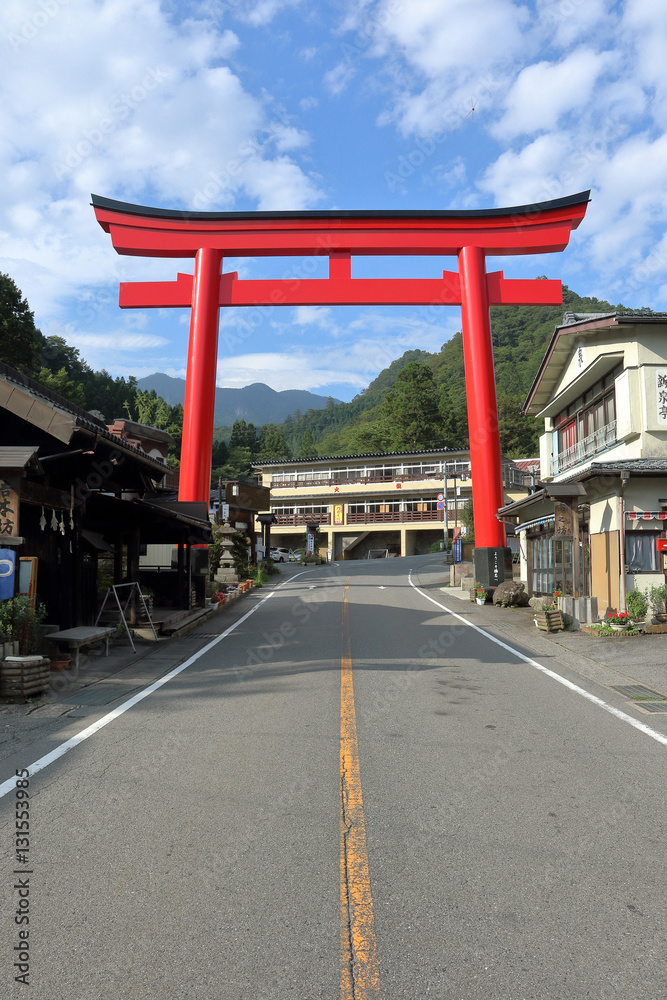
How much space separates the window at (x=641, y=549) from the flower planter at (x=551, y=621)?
6.34ft

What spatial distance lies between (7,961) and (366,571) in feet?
128

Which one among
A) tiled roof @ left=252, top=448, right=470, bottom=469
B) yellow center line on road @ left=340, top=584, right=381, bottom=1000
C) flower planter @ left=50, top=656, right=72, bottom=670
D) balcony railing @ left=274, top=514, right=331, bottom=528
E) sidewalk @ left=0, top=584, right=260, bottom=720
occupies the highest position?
tiled roof @ left=252, top=448, right=470, bottom=469

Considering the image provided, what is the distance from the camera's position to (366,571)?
41.8 meters

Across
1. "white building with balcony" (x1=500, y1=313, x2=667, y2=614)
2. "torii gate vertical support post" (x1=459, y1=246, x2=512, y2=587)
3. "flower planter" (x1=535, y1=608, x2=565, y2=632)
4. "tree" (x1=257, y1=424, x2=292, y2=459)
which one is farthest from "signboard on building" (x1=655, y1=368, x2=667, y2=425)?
"tree" (x1=257, y1=424, x2=292, y2=459)

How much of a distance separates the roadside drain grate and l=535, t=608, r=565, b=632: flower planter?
5729mm

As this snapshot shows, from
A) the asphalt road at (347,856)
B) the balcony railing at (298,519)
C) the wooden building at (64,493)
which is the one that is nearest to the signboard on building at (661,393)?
the asphalt road at (347,856)

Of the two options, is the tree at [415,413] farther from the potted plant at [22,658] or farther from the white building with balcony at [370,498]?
the potted plant at [22,658]

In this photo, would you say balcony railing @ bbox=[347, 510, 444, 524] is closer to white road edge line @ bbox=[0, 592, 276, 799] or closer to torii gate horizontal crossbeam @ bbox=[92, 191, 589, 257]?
torii gate horizontal crossbeam @ bbox=[92, 191, 589, 257]

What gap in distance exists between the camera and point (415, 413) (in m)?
73.1

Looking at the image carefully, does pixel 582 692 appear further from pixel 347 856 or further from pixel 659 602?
pixel 659 602

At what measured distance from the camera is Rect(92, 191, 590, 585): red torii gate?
74.8 feet

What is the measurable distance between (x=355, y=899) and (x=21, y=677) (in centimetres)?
580

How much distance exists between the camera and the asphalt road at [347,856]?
2.87m

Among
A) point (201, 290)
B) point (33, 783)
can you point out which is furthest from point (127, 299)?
point (33, 783)
